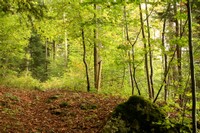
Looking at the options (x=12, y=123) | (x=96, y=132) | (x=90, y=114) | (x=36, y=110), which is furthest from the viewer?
(x=36, y=110)

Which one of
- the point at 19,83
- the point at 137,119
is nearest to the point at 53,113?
the point at 137,119

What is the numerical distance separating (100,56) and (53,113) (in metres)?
7.36

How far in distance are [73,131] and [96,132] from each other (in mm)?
866

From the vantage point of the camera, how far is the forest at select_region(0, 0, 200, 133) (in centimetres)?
671

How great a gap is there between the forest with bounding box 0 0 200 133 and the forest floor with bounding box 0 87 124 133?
35 mm

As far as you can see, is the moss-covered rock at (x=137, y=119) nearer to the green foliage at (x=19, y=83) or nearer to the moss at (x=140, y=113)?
the moss at (x=140, y=113)

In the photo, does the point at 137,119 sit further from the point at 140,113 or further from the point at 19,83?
the point at 19,83

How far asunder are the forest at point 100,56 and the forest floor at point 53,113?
0.03 metres

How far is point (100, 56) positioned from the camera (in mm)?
16266

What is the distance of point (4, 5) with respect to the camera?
7508 millimetres

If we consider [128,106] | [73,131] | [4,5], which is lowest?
[73,131]

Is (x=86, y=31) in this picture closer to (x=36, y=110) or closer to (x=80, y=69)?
(x=80, y=69)

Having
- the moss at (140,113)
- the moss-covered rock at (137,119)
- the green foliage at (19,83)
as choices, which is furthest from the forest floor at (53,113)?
the green foliage at (19,83)

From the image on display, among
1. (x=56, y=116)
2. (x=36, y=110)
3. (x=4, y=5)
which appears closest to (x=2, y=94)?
(x=36, y=110)
